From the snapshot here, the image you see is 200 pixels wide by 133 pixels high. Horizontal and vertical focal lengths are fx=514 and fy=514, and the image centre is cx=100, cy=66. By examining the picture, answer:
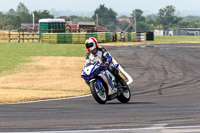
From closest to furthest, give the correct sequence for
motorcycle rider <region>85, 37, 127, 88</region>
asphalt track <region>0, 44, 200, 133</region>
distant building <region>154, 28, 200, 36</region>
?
asphalt track <region>0, 44, 200, 133</region> < motorcycle rider <region>85, 37, 127, 88</region> < distant building <region>154, 28, 200, 36</region>

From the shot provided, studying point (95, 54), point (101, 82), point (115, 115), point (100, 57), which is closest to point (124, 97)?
point (101, 82)

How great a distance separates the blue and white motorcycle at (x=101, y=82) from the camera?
39.5 ft

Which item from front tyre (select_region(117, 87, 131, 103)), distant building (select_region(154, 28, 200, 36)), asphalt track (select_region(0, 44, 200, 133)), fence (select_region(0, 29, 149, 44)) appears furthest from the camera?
distant building (select_region(154, 28, 200, 36))

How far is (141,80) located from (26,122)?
12.0 meters

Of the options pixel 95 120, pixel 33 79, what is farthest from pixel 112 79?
pixel 33 79

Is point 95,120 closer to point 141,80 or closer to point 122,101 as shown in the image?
point 122,101

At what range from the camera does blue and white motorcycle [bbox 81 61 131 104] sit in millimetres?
12055

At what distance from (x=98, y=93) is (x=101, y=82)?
296 millimetres

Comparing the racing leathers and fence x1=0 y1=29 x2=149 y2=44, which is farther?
fence x1=0 y1=29 x2=149 y2=44

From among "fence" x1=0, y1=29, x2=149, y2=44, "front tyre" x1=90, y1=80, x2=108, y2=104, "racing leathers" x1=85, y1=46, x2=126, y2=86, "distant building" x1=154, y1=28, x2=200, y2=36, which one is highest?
"distant building" x1=154, y1=28, x2=200, y2=36

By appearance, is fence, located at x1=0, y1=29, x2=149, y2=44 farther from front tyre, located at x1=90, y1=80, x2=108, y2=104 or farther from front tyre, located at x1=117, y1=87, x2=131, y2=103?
front tyre, located at x1=90, y1=80, x2=108, y2=104

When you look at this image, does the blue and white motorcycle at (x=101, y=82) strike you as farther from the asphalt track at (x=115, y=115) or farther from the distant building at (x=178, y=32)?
the distant building at (x=178, y=32)

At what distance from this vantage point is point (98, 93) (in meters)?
12.2

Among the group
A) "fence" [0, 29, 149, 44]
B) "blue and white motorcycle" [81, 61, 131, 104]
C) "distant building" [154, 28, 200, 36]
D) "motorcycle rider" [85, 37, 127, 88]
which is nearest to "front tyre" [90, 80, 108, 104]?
"blue and white motorcycle" [81, 61, 131, 104]
